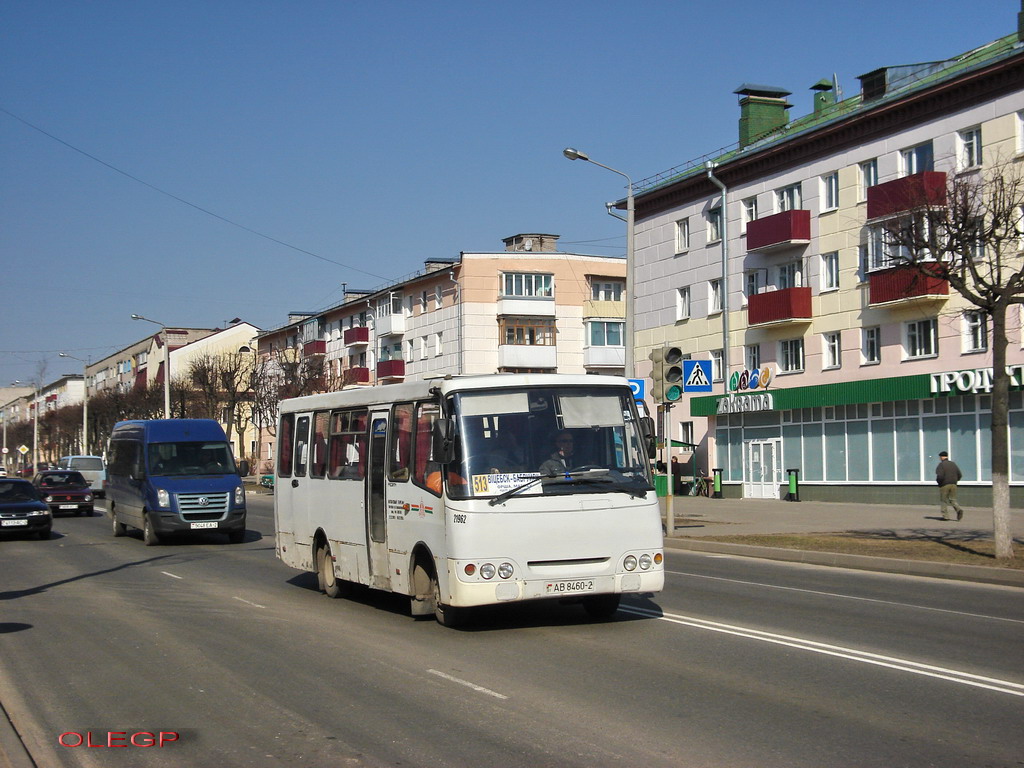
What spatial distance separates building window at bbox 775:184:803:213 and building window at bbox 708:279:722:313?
14.4ft

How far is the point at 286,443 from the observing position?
52.3 ft

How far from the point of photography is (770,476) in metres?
43.0

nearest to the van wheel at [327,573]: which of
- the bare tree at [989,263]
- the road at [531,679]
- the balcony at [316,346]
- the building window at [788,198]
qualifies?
the road at [531,679]

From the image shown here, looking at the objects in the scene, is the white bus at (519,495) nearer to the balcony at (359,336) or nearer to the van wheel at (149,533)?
the van wheel at (149,533)

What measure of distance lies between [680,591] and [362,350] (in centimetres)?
6910

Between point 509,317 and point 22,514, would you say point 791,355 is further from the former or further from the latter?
point 509,317

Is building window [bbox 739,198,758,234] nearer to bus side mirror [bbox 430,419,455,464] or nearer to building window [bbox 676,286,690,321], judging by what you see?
building window [bbox 676,286,690,321]

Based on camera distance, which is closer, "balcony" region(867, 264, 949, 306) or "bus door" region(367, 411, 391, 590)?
"bus door" region(367, 411, 391, 590)

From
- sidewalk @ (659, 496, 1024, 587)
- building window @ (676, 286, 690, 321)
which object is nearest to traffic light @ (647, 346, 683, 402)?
sidewalk @ (659, 496, 1024, 587)

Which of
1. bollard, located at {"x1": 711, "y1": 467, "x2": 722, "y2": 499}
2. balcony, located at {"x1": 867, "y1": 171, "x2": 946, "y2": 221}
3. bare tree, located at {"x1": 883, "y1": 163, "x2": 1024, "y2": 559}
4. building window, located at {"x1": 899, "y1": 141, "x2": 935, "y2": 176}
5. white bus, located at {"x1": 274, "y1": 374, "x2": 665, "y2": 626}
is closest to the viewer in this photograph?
white bus, located at {"x1": 274, "y1": 374, "x2": 665, "y2": 626}

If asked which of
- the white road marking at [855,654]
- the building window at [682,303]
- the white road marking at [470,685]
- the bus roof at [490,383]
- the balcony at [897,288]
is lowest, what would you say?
the white road marking at [855,654]

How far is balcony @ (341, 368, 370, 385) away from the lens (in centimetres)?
7044

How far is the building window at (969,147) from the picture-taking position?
111 ft

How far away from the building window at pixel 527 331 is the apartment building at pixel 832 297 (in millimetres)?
19636
